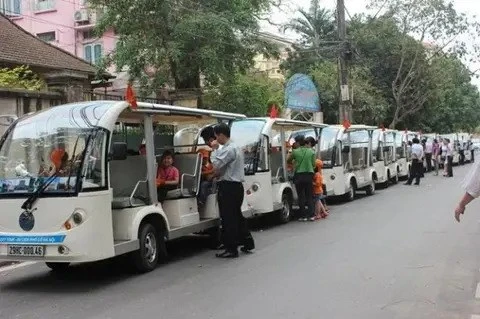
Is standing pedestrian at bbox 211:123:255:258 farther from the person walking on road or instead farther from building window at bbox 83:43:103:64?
building window at bbox 83:43:103:64

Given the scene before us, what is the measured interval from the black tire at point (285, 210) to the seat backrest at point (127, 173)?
170 inches

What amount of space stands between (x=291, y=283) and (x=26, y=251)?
3076mm

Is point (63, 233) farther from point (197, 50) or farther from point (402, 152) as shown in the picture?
point (402, 152)

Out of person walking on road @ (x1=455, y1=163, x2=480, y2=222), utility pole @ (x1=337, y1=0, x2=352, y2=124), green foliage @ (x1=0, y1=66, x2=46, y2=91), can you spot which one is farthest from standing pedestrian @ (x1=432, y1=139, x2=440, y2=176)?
person walking on road @ (x1=455, y1=163, x2=480, y2=222)

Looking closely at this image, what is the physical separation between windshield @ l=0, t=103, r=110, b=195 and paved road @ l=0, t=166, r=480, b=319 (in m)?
1.29

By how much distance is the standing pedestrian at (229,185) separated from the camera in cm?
878

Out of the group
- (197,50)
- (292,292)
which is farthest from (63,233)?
(197,50)

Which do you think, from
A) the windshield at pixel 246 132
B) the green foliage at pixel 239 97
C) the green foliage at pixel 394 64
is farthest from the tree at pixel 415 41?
the windshield at pixel 246 132

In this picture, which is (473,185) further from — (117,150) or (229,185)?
(229,185)

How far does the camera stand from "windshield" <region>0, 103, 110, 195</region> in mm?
7090

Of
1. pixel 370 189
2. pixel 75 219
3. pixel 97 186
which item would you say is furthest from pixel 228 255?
pixel 370 189

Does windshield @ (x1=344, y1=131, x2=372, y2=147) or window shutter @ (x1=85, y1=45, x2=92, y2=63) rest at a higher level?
window shutter @ (x1=85, y1=45, x2=92, y2=63)

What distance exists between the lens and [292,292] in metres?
6.61

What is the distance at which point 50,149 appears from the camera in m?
7.40
